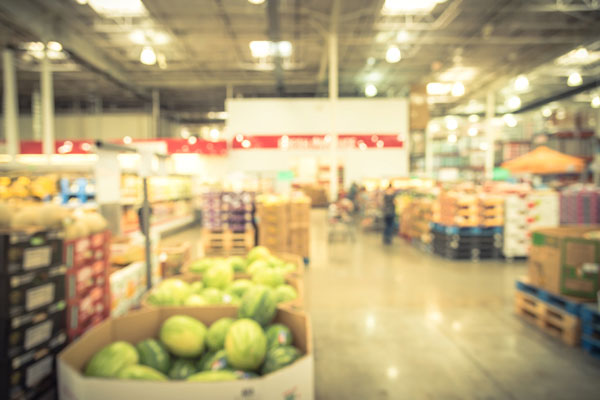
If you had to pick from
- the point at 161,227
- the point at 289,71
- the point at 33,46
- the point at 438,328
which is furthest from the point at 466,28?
the point at 33,46

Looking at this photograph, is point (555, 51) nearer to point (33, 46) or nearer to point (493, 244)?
point (493, 244)

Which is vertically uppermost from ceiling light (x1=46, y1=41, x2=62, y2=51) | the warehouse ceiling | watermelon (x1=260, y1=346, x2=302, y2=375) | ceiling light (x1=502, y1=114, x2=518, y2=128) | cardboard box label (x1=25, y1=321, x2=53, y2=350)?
the warehouse ceiling

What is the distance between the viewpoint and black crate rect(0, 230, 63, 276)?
1490 millimetres

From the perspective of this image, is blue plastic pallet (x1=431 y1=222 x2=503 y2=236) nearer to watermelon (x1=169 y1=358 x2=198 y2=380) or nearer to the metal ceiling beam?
watermelon (x1=169 y1=358 x2=198 y2=380)

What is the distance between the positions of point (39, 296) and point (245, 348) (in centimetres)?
103

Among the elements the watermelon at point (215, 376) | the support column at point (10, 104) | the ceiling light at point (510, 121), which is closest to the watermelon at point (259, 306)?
the watermelon at point (215, 376)

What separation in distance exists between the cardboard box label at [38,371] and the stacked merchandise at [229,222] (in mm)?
5417

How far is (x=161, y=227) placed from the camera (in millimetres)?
9656

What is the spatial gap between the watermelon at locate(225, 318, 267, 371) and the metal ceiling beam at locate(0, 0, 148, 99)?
30.9 feet

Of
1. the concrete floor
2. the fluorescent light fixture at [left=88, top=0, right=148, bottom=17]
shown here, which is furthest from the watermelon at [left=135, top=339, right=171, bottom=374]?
the fluorescent light fixture at [left=88, top=0, right=148, bottom=17]

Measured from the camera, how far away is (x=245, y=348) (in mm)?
1557

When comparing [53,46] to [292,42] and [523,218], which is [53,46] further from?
[523,218]

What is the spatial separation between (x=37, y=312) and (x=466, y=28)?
37.6 ft

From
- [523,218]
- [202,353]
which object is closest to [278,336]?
[202,353]
